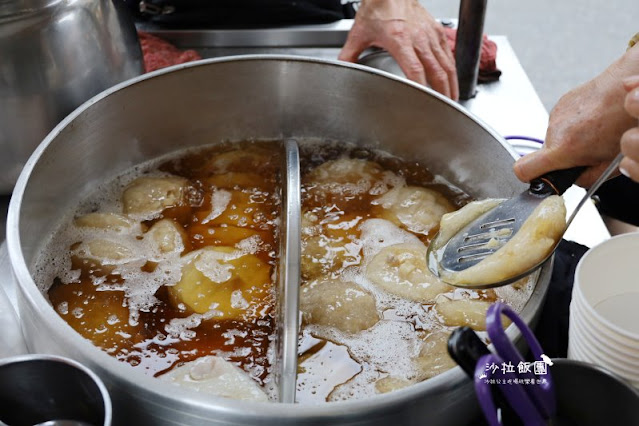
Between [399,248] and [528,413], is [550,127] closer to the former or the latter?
[399,248]

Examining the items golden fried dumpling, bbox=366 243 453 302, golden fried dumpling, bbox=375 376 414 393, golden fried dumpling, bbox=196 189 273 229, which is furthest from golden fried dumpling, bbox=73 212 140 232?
golden fried dumpling, bbox=375 376 414 393

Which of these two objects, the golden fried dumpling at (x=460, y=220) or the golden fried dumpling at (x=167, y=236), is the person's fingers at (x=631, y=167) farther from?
the golden fried dumpling at (x=167, y=236)

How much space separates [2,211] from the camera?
164 centimetres

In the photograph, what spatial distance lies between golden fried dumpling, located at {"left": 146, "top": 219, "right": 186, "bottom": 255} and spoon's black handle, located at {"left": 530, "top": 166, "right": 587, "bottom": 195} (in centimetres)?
80

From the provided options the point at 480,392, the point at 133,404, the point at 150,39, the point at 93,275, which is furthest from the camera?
the point at 150,39

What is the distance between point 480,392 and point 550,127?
2.27 ft

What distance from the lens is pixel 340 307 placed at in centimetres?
137

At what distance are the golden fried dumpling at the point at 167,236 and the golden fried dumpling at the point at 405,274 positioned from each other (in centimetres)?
45

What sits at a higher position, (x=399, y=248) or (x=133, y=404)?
(x=133, y=404)

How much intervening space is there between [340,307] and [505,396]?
0.53 metres

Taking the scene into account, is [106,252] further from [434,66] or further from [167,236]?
[434,66]

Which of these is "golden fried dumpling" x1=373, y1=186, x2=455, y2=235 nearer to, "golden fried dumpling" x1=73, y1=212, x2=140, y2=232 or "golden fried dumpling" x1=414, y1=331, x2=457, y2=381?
"golden fried dumpling" x1=414, y1=331, x2=457, y2=381

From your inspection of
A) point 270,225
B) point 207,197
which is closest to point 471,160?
point 270,225

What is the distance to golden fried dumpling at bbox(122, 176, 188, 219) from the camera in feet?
5.39
